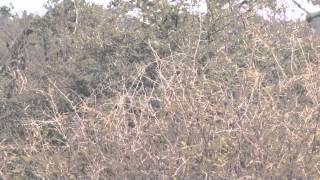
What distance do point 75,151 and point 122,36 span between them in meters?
2.26

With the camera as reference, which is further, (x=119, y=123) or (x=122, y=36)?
(x=122, y=36)

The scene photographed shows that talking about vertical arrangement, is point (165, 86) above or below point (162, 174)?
above

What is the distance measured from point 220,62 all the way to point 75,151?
1735mm

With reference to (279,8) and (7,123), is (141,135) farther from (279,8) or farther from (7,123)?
(279,8)

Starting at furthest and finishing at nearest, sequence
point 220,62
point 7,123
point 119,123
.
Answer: point 7,123
point 220,62
point 119,123

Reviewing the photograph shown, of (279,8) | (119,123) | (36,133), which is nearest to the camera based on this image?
(119,123)

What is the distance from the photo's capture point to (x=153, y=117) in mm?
4363

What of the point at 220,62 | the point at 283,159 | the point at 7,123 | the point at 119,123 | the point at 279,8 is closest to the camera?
the point at 283,159

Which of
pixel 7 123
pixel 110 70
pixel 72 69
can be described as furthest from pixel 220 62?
pixel 7 123

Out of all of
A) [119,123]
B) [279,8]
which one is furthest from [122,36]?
[119,123]

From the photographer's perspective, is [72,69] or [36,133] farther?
[72,69]

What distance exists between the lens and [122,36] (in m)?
6.49

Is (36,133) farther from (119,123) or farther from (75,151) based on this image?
(119,123)

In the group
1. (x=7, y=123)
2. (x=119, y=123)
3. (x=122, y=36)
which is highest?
(x=122, y=36)
